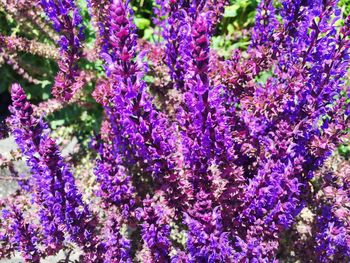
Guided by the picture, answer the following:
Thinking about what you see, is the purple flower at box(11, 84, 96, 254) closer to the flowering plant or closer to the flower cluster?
the flowering plant

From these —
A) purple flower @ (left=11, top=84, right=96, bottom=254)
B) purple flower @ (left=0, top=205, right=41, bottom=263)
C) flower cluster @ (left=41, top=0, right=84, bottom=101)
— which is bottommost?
purple flower @ (left=0, top=205, right=41, bottom=263)

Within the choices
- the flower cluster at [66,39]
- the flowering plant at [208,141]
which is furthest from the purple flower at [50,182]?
the flower cluster at [66,39]

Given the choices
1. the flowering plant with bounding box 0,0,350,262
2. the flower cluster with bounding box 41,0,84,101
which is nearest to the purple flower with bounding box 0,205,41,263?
the flowering plant with bounding box 0,0,350,262

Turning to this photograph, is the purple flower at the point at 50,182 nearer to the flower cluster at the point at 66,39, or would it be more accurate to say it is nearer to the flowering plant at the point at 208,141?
the flowering plant at the point at 208,141

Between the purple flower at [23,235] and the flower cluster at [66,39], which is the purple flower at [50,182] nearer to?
the purple flower at [23,235]

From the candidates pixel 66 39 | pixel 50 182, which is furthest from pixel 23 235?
pixel 66 39

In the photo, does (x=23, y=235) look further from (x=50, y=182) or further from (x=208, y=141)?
(x=208, y=141)

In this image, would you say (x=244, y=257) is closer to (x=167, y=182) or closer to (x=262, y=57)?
(x=167, y=182)

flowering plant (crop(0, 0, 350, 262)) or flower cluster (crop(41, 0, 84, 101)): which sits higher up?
flower cluster (crop(41, 0, 84, 101))

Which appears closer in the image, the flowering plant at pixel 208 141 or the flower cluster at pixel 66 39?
the flowering plant at pixel 208 141

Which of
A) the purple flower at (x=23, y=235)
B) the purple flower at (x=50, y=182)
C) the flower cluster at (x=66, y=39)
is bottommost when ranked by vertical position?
the purple flower at (x=23, y=235)

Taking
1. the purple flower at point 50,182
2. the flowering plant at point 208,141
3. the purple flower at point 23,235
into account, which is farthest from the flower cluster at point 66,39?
the purple flower at point 23,235

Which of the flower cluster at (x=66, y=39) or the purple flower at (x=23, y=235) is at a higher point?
the flower cluster at (x=66, y=39)
